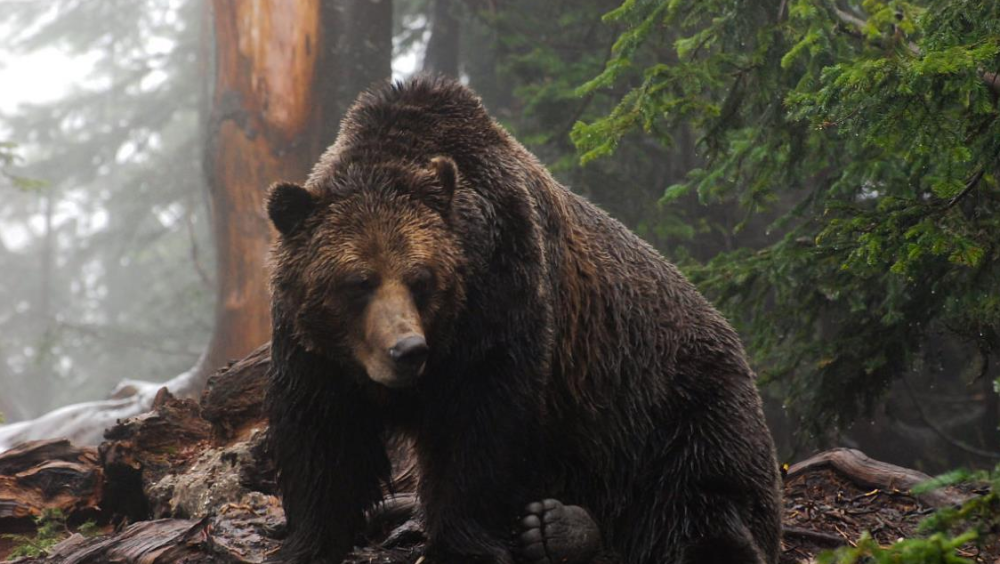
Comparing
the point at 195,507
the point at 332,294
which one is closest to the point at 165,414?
the point at 195,507

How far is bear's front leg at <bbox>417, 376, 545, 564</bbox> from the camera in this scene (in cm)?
407

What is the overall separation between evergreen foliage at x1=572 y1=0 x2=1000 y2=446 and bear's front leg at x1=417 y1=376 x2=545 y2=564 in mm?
2160

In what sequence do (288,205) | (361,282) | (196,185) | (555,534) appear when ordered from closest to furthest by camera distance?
(361,282), (288,205), (555,534), (196,185)

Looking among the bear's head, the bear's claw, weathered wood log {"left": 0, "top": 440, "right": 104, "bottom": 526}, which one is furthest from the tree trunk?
the bear's claw

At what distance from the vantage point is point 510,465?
4184 mm

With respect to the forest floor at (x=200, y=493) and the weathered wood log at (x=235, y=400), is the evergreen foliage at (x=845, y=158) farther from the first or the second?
the weathered wood log at (x=235, y=400)

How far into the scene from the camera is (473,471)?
160 inches

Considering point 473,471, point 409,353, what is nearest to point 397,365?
point 409,353

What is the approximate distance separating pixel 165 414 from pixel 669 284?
3.54 metres

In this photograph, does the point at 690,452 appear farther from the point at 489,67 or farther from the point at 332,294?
the point at 489,67

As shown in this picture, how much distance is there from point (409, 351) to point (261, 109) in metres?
7.42

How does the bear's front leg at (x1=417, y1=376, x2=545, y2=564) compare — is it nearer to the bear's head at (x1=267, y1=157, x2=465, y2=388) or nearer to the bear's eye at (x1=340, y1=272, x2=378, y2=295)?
the bear's head at (x1=267, y1=157, x2=465, y2=388)

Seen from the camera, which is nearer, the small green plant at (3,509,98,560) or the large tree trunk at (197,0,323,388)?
the small green plant at (3,509,98,560)

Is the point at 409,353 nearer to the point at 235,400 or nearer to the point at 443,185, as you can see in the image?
the point at 443,185
